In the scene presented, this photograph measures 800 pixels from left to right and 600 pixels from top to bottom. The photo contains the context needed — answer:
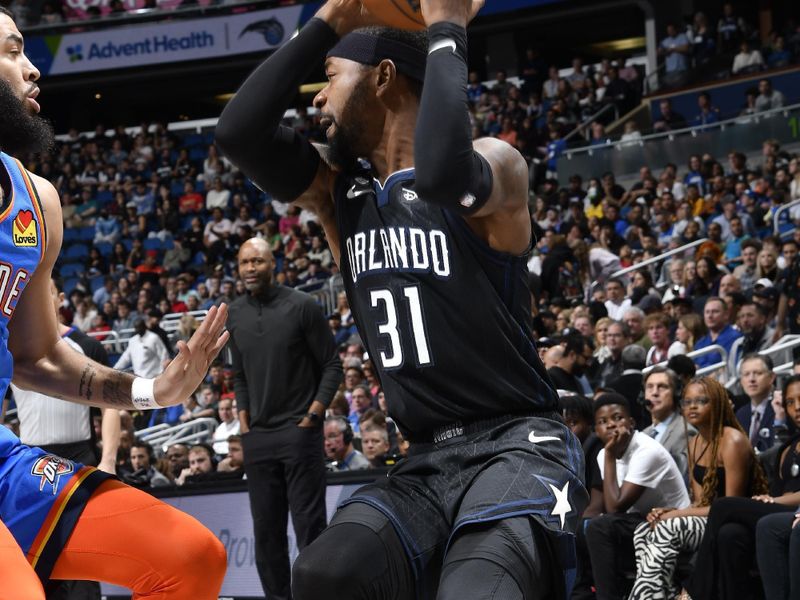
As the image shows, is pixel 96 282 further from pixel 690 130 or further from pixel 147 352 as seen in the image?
pixel 690 130

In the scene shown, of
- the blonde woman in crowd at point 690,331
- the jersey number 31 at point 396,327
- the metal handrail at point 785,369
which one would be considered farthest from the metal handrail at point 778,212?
the jersey number 31 at point 396,327

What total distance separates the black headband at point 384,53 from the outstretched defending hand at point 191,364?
2.85 feet

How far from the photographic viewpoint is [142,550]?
3029 mm

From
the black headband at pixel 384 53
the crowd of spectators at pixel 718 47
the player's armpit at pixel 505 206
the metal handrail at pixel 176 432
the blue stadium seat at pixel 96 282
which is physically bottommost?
the metal handrail at pixel 176 432

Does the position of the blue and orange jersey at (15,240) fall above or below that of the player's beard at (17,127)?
below

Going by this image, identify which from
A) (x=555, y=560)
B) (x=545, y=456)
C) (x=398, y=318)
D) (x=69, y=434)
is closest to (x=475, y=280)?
(x=398, y=318)

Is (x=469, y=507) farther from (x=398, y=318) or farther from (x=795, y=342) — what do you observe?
(x=795, y=342)

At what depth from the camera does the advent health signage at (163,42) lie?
79.9 ft

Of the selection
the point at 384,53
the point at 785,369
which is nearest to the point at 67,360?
the point at 384,53

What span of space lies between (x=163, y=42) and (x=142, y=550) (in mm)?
23779

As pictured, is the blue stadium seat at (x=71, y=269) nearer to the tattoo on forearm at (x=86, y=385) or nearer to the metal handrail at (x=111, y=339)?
the metal handrail at (x=111, y=339)

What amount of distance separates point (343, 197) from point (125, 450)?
7766 millimetres

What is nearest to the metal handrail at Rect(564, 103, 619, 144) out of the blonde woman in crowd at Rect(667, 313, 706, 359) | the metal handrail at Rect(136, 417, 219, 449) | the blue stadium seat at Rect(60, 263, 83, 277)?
the metal handrail at Rect(136, 417, 219, 449)

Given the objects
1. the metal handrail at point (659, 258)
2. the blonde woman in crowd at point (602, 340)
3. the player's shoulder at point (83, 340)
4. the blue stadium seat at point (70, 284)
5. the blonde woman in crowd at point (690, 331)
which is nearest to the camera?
the player's shoulder at point (83, 340)
